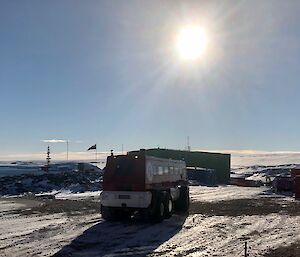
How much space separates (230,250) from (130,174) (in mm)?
6121

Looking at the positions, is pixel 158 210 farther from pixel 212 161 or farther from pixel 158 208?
pixel 212 161

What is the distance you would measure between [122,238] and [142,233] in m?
1.14

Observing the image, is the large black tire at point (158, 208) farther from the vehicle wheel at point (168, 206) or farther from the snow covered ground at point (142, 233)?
the vehicle wheel at point (168, 206)

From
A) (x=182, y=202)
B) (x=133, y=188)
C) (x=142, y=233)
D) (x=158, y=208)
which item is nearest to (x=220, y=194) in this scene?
(x=182, y=202)

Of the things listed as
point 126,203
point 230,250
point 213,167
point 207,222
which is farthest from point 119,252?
point 213,167

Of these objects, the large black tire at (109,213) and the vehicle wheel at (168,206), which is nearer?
the large black tire at (109,213)

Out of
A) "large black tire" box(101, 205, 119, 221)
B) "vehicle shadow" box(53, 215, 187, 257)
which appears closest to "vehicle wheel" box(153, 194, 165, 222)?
"vehicle shadow" box(53, 215, 187, 257)

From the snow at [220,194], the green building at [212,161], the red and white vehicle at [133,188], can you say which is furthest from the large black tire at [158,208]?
the green building at [212,161]

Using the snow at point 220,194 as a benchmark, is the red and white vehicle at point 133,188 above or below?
above

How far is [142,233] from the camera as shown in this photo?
51.5ft

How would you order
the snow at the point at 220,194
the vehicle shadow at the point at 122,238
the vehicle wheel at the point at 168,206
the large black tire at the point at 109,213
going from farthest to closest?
1. the snow at the point at 220,194
2. the vehicle wheel at the point at 168,206
3. the large black tire at the point at 109,213
4. the vehicle shadow at the point at 122,238

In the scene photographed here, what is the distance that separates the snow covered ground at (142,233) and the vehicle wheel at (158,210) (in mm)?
376

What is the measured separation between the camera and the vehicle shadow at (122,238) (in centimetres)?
1248

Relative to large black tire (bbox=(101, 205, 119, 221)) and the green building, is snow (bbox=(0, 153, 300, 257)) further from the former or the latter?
the green building
